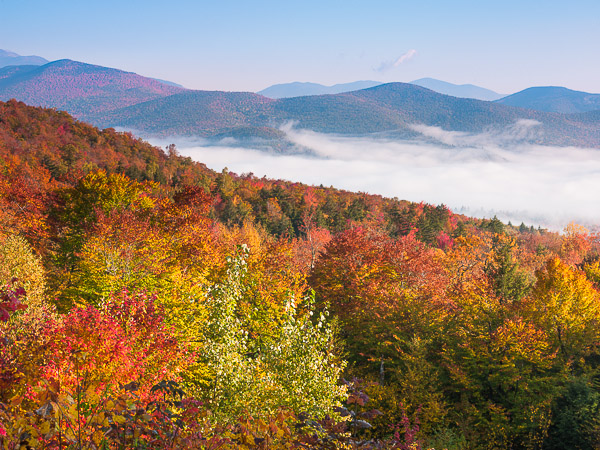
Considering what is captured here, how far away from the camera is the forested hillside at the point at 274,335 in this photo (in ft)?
32.1

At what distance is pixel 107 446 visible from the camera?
16.6 feet

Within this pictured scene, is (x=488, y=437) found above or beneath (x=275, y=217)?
beneath

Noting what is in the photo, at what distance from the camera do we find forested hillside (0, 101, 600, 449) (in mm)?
9797

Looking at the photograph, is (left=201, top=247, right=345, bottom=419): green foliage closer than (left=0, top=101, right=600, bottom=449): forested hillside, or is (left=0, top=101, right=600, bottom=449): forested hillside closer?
(left=0, top=101, right=600, bottom=449): forested hillside

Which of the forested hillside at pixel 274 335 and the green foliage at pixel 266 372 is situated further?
the green foliage at pixel 266 372

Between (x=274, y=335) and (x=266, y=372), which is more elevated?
(x=266, y=372)

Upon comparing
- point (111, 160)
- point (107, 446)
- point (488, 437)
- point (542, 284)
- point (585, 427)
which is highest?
point (111, 160)

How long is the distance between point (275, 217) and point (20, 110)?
179 ft

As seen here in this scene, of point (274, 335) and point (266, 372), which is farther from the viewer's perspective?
point (274, 335)

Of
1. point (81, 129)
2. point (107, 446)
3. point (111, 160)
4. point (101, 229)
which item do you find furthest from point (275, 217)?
point (107, 446)

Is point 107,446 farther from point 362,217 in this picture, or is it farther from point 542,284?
point 362,217

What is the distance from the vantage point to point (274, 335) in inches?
637

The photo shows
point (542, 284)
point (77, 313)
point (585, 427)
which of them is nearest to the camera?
point (77, 313)

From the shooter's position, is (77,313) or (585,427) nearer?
(77,313)
